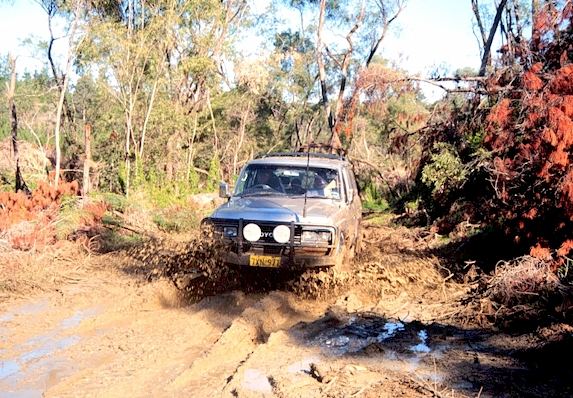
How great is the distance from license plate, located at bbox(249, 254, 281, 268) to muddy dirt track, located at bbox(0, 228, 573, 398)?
475mm

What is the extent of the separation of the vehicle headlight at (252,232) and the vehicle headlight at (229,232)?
20 centimetres

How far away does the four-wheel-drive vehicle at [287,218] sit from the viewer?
7.34 m

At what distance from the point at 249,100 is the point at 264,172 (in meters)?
28.1

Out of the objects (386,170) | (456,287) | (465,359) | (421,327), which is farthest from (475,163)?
(386,170)

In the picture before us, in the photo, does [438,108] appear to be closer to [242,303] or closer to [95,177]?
[242,303]

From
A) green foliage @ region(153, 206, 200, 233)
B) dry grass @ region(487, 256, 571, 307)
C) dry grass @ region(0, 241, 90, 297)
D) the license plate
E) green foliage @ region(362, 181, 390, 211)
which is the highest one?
the license plate

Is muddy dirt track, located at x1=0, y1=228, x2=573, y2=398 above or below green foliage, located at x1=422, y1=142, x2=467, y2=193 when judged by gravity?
below

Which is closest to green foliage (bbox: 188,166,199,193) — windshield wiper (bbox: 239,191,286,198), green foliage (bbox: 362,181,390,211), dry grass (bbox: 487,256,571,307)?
green foliage (bbox: 362,181,390,211)

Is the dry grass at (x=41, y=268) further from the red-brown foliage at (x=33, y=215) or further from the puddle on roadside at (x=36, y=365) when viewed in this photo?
the puddle on roadside at (x=36, y=365)

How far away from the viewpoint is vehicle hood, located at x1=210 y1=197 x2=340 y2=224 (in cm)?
743

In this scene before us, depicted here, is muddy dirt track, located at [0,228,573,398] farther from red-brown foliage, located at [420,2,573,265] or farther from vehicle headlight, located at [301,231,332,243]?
red-brown foliage, located at [420,2,573,265]

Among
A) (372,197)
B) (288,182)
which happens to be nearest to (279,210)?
(288,182)

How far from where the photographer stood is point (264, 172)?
8977 mm

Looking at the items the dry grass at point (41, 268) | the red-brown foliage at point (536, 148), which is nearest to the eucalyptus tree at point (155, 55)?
the dry grass at point (41, 268)
